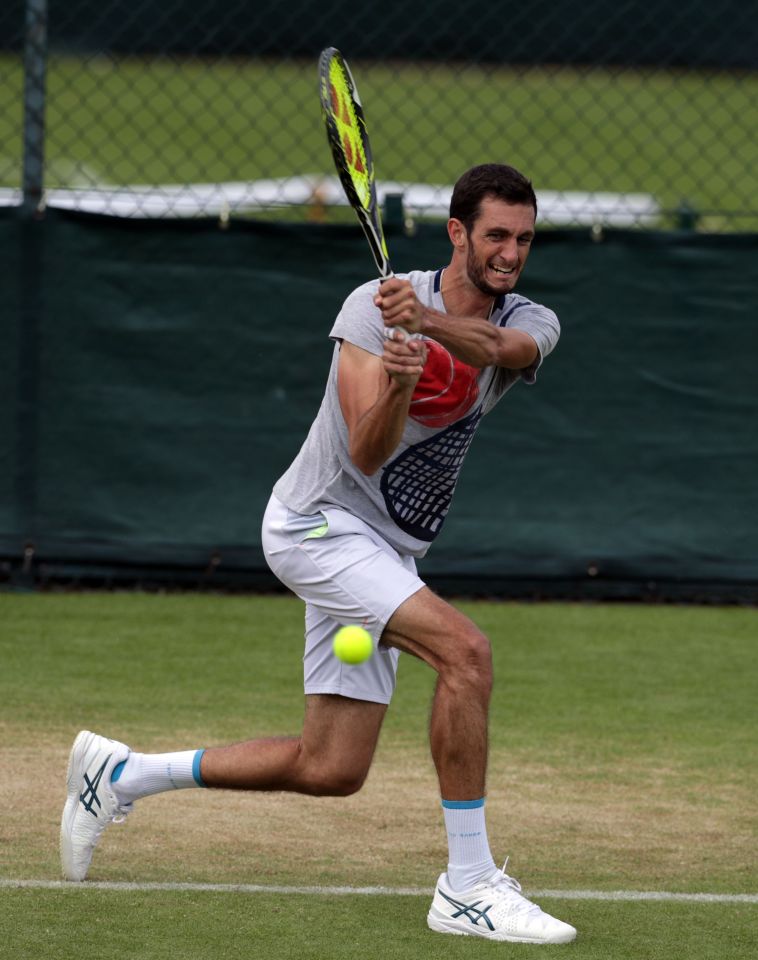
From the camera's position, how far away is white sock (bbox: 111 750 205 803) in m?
4.34

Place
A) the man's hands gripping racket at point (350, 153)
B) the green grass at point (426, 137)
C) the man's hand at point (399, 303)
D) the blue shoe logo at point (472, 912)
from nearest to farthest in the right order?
the man's hand at point (399, 303) → the blue shoe logo at point (472, 912) → the man's hands gripping racket at point (350, 153) → the green grass at point (426, 137)

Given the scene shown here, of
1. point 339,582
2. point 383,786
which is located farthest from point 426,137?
point 339,582

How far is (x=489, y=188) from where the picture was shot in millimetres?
4223

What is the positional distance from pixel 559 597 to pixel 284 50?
4992mm

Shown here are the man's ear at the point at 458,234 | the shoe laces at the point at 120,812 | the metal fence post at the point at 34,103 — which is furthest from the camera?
the metal fence post at the point at 34,103

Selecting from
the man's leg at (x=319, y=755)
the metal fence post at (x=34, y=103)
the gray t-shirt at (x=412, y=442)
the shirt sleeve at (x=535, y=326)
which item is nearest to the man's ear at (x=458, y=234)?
the gray t-shirt at (x=412, y=442)

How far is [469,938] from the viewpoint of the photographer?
3955 mm

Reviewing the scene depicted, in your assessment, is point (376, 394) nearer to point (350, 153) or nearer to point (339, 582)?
point (339, 582)

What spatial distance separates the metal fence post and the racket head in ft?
12.4

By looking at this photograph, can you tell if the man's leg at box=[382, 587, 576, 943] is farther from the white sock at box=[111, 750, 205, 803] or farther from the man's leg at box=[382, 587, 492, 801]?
the white sock at box=[111, 750, 205, 803]

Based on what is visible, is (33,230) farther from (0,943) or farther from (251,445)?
(0,943)

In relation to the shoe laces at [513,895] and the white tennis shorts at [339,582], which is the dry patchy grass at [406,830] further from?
the white tennis shorts at [339,582]

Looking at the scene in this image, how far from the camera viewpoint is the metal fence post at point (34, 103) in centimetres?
791

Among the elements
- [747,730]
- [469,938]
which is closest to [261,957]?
[469,938]
